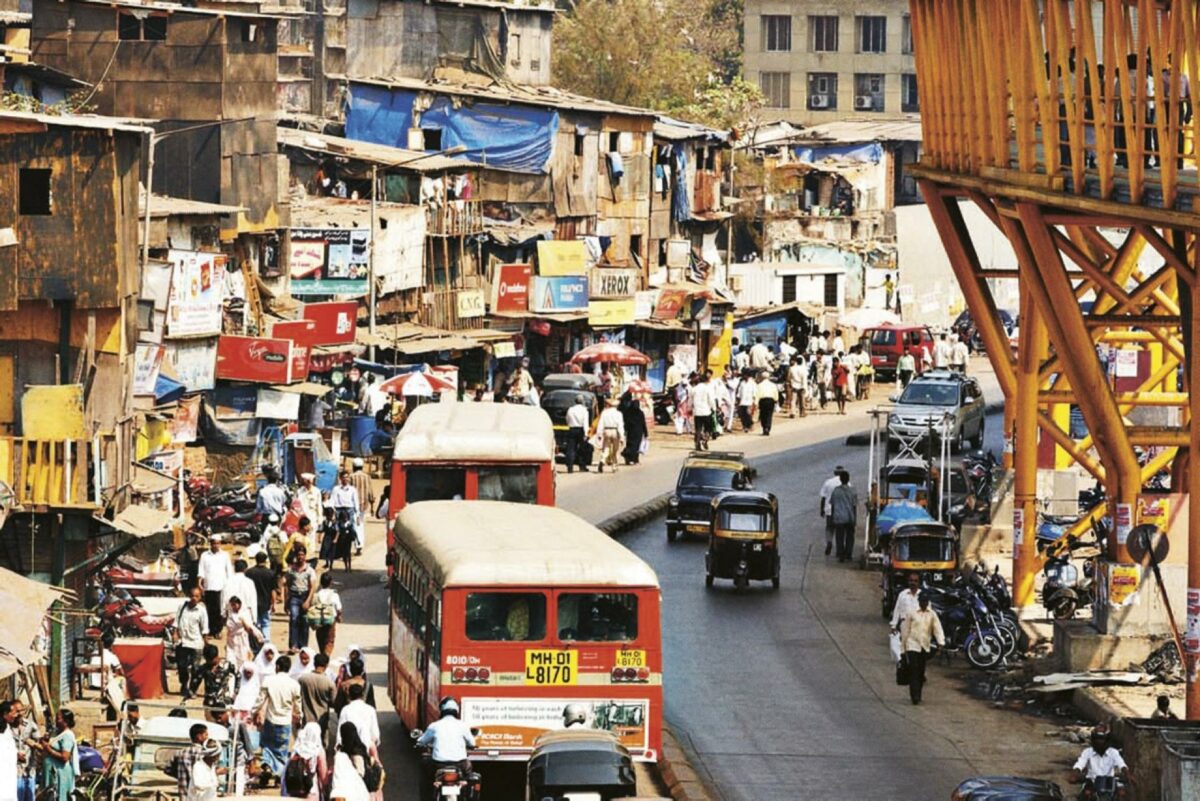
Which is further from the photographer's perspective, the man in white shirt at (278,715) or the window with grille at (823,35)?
the window with grille at (823,35)

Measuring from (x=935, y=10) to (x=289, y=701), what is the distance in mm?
22133

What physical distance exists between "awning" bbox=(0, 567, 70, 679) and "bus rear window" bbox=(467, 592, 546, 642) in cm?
373

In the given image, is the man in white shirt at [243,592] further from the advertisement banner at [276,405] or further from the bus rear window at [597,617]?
the advertisement banner at [276,405]

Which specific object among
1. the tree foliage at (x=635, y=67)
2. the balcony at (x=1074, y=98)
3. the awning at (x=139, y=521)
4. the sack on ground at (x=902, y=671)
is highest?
the tree foliage at (x=635, y=67)

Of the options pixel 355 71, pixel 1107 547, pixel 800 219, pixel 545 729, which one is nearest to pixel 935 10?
pixel 1107 547

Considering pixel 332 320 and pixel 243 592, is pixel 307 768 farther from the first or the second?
pixel 332 320

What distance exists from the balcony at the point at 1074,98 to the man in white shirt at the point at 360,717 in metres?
10.4

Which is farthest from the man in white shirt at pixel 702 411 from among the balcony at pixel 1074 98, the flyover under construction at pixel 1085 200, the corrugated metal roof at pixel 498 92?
the balcony at pixel 1074 98

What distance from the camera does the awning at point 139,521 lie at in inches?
1197

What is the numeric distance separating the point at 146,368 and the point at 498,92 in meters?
33.3

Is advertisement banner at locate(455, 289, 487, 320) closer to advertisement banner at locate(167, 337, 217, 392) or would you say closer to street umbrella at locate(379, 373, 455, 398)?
street umbrella at locate(379, 373, 455, 398)

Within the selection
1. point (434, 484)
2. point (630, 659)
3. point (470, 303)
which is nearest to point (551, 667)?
point (630, 659)

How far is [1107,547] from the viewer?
33.2m

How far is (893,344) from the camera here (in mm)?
75750
